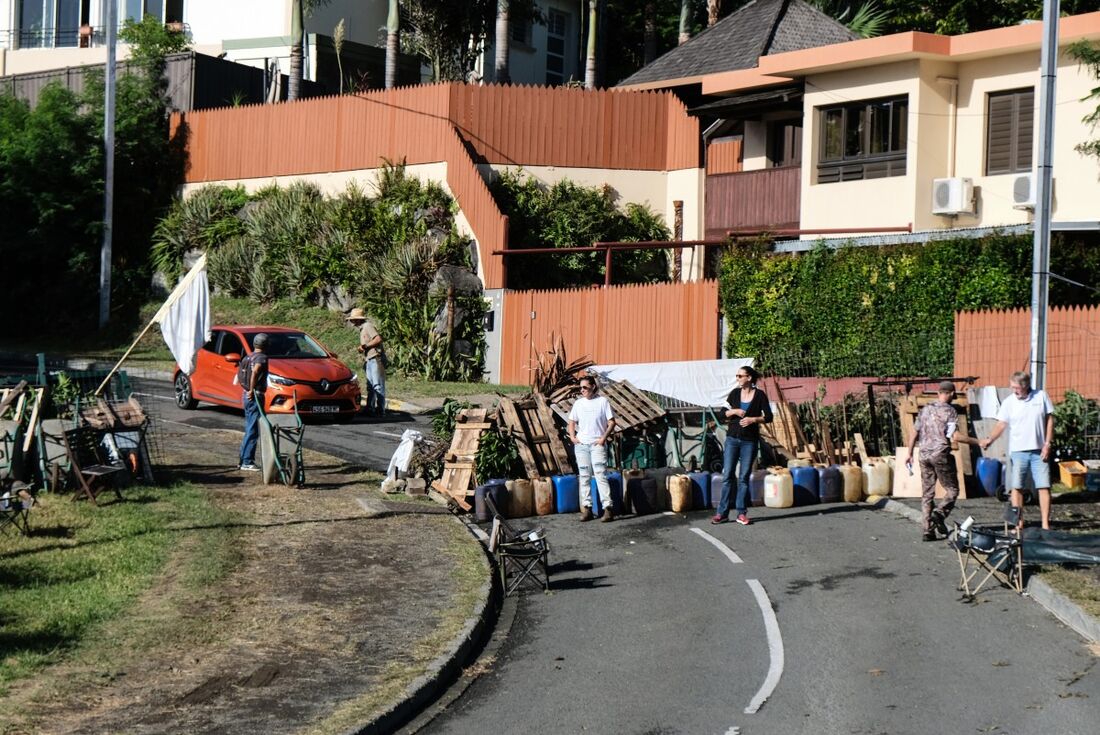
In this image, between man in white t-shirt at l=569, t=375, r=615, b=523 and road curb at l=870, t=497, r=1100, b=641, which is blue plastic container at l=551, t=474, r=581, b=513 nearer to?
man in white t-shirt at l=569, t=375, r=615, b=523

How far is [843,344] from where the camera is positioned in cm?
2636

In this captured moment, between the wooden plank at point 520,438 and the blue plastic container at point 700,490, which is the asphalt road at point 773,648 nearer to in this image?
the blue plastic container at point 700,490

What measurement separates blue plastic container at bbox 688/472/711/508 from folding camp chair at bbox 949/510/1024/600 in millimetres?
4931

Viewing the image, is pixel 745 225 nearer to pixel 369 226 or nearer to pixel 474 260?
pixel 474 260

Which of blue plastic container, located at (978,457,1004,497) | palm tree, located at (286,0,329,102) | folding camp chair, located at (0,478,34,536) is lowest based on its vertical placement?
folding camp chair, located at (0,478,34,536)

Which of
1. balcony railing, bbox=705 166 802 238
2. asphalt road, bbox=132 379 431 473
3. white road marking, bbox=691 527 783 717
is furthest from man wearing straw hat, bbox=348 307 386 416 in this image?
balcony railing, bbox=705 166 802 238

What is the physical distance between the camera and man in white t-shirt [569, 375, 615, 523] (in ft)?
54.3

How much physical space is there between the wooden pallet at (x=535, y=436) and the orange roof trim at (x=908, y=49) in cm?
1276

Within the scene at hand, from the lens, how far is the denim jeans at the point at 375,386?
942 inches

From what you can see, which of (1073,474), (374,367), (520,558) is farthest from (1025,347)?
(520,558)

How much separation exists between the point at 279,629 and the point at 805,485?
28.8 feet

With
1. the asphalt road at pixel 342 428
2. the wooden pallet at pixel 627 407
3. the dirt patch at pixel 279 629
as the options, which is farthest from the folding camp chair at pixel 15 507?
the wooden pallet at pixel 627 407

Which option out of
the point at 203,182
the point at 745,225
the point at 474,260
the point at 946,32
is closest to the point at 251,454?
the point at 474,260

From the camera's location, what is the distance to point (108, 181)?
113ft
